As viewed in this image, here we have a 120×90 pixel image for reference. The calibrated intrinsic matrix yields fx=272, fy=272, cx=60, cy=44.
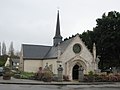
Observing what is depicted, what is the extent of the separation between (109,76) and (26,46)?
26.4 metres

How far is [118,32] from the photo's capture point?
54750 mm

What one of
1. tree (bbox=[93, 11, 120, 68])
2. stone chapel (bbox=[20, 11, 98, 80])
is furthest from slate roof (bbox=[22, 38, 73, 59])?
tree (bbox=[93, 11, 120, 68])

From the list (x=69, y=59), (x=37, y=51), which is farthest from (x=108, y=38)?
(x=37, y=51)

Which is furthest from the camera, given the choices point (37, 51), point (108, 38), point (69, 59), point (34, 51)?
point (37, 51)

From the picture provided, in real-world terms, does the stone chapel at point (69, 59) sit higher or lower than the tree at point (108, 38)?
lower

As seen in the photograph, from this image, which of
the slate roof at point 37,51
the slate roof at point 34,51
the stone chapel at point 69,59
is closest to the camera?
the stone chapel at point 69,59

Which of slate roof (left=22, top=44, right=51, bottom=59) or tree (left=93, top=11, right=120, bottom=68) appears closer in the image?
tree (left=93, top=11, right=120, bottom=68)

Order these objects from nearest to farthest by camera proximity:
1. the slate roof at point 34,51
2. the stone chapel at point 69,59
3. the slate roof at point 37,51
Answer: the stone chapel at point 69,59
the slate roof at point 37,51
the slate roof at point 34,51

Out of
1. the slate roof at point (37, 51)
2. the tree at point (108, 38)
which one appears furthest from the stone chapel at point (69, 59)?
the tree at point (108, 38)

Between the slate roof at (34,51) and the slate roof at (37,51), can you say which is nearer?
the slate roof at (37,51)

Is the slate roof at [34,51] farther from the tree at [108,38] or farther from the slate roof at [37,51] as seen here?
the tree at [108,38]

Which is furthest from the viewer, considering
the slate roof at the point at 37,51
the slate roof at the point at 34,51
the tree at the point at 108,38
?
the slate roof at the point at 34,51

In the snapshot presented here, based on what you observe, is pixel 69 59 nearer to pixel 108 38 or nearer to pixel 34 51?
pixel 108 38

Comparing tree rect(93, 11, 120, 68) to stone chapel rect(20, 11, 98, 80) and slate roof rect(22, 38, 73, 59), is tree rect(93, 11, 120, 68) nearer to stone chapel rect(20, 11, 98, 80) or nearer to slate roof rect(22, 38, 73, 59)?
stone chapel rect(20, 11, 98, 80)
